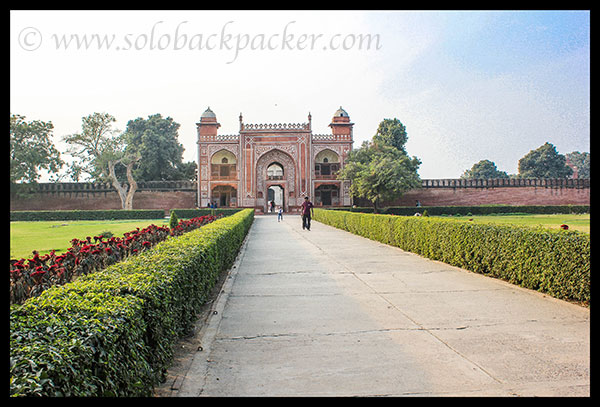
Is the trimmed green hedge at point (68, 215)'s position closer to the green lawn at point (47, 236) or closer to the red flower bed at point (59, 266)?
the green lawn at point (47, 236)

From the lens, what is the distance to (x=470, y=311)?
3967 mm

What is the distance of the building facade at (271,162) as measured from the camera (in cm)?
3391

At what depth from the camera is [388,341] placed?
10.3 feet

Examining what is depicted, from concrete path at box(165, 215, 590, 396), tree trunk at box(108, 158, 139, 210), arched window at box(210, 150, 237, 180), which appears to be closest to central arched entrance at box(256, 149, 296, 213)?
arched window at box(210, 150, 237, 180)

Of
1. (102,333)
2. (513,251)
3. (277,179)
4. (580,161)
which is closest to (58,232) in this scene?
(513,251)

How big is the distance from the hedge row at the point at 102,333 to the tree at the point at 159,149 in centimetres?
3351

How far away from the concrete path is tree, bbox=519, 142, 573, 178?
47.7 m

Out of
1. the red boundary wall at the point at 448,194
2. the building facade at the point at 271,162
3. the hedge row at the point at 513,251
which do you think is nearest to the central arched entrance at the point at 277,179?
the building facade at the point at 271,162

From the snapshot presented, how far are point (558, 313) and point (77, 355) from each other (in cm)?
392

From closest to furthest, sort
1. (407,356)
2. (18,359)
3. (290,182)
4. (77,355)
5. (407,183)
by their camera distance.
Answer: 1. (18,359)
2. (77,355)
3. (407,356)
4. (407,183)
5. (290,182)

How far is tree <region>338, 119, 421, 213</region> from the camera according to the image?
2766 centimetres

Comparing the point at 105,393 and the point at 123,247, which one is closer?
the point at 105,393
